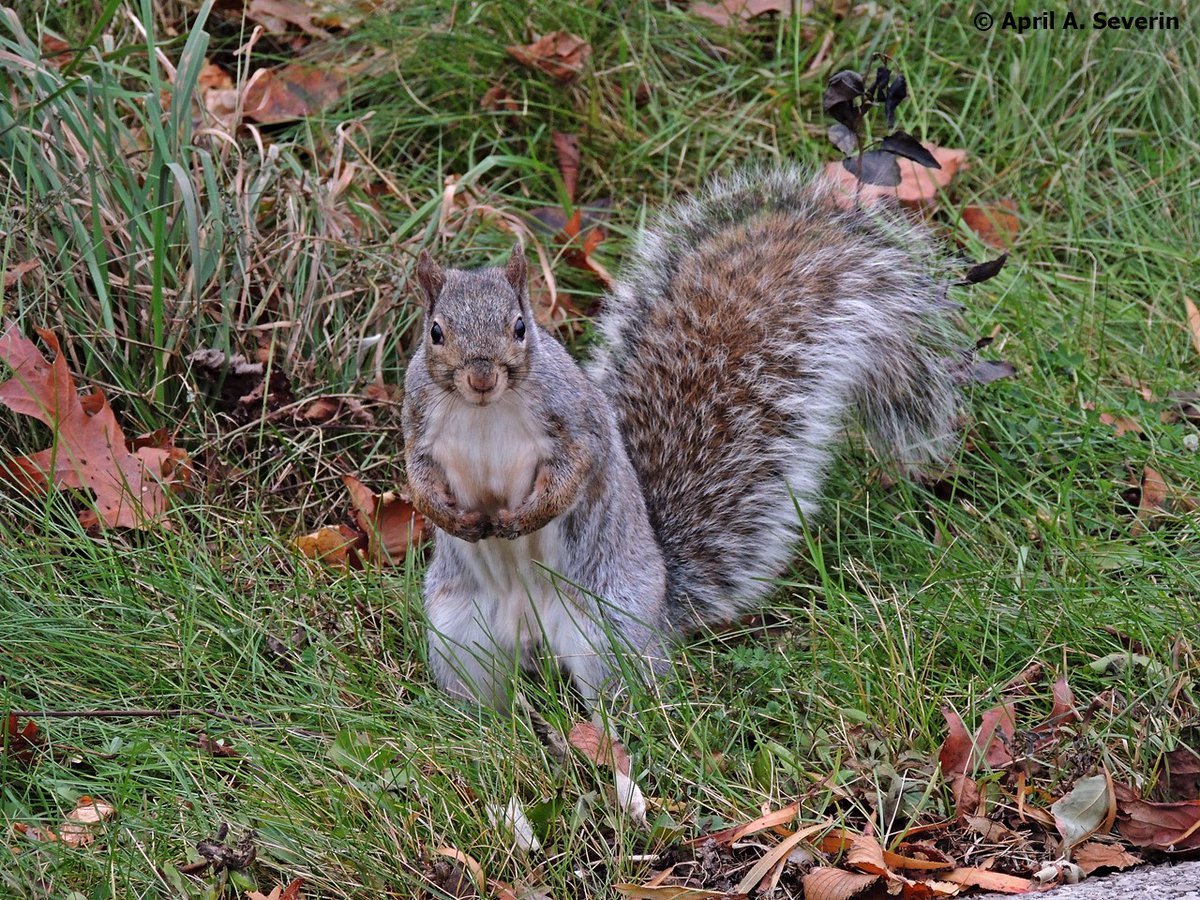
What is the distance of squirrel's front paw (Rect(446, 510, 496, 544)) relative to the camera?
7.67 ft

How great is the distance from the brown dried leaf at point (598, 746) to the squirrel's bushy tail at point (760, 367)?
0.47 metres

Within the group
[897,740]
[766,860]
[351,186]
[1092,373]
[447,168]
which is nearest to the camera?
[766,860]

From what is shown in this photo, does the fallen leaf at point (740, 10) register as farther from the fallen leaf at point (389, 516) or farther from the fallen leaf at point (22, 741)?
the fallen leaf at point (22, 741)

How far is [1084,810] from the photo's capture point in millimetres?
1938

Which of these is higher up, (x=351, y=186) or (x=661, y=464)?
(x=351, y=186)

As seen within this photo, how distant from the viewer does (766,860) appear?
189 cm

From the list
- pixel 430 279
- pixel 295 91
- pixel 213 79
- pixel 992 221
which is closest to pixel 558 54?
pixel 295 91

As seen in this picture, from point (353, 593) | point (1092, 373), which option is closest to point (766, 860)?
point (353, 593)

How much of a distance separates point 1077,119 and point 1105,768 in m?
2.11

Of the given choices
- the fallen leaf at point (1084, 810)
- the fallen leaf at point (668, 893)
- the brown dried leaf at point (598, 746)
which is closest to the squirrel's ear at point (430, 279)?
the brown dried leaf at point (598, 746)

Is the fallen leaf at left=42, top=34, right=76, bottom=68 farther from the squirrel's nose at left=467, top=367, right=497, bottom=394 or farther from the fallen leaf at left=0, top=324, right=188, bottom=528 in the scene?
the squirrel's nose at left=467, top=367, right=497, bottom=394

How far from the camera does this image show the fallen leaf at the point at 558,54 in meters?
3.57

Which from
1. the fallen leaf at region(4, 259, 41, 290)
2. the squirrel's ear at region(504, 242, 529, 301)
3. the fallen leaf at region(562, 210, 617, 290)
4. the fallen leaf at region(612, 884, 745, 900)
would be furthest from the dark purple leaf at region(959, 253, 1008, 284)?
the fallen leaf at region(4, 259, 41, 290)

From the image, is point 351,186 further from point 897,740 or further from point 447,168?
point 897,740
